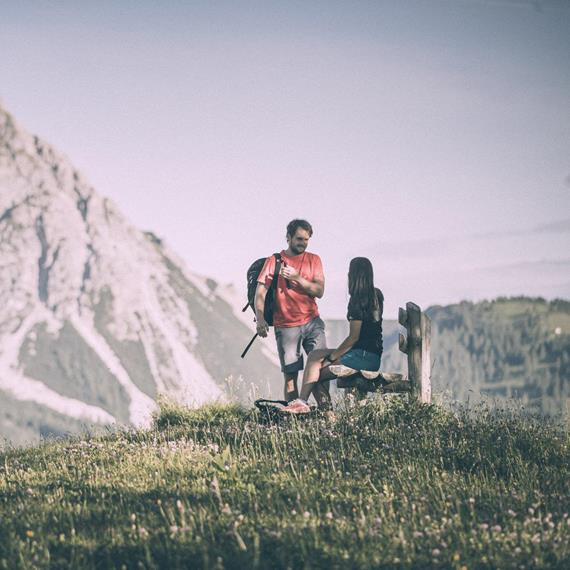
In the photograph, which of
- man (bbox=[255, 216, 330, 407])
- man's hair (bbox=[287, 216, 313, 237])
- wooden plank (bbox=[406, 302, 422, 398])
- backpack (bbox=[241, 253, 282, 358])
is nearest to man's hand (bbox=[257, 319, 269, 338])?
man (bbox=[255, 216, 330, 407])

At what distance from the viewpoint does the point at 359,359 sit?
10.3m

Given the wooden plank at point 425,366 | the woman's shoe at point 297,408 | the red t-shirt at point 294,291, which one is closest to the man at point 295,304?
the red t-shirt at point 294,291

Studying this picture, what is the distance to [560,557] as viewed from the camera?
5.15m

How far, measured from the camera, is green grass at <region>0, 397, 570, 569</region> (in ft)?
17.2

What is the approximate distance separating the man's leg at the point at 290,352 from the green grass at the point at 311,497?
120cm

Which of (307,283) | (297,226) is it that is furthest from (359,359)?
(297,226)

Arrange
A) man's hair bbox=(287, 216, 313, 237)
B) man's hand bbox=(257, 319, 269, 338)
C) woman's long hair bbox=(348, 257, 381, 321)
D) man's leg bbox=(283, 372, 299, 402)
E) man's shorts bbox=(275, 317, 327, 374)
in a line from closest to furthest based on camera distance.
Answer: woman's long hair bbox=(348, 257, 381, 321)
man's hand bbox=(257, 319, 269, 338)
man's hair bbox=(287, 216, 313, 237)
man's shorts bbox=(275, 317, 327, 374)
man's leg bbox=(283, 372, 299, 402)

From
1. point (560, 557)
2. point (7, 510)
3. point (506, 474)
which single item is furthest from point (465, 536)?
point (7, 510)

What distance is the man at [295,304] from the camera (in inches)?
418

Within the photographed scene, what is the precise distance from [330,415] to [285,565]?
200 inches

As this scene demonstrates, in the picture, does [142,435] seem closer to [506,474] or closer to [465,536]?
[506,474]

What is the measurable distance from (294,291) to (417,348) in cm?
199

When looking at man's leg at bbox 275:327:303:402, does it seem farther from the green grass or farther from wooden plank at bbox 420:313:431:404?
wooden plank at bbox 420:313:431:404

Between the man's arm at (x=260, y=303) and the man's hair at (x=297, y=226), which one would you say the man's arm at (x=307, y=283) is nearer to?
the man's arm at (x=260, y=303)
